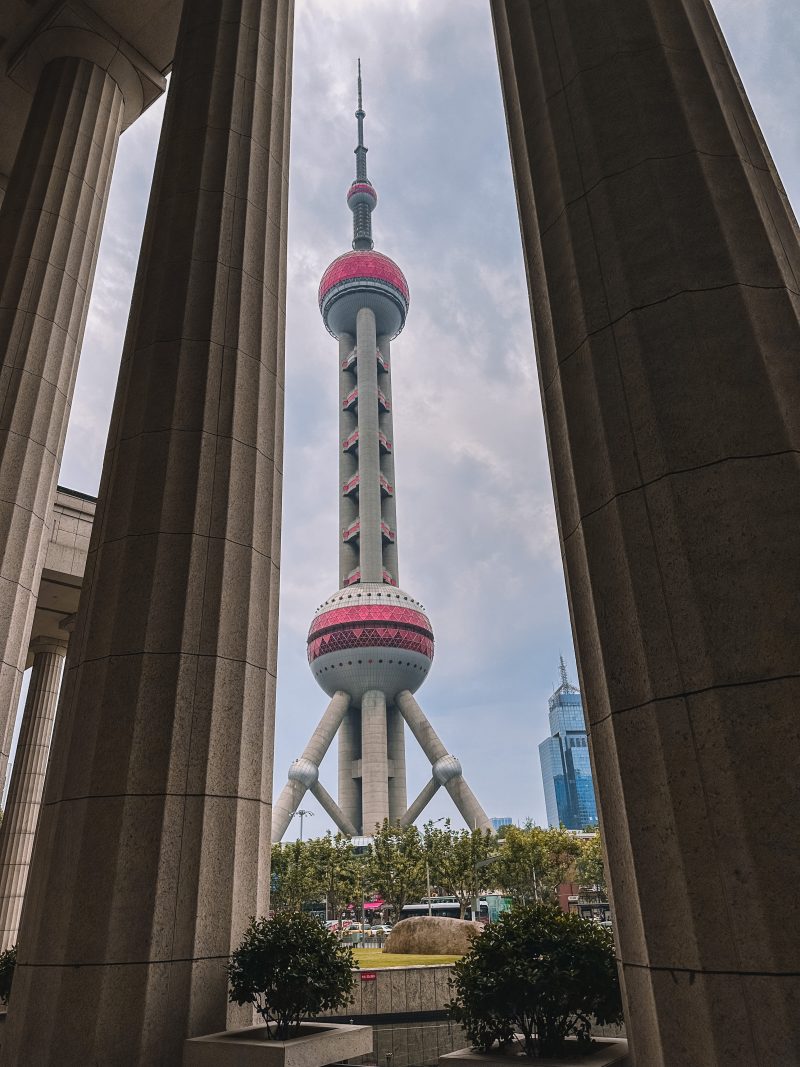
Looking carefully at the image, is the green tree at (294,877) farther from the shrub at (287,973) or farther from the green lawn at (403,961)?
the shrub at (287,973)

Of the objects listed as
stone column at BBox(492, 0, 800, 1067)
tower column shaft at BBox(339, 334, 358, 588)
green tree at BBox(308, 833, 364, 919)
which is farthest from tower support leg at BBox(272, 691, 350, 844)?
stone column at BBox(492, 0, 800, 1067)

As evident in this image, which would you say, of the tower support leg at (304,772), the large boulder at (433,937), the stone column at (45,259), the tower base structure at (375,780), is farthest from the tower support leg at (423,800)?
the stone column at (45,259)

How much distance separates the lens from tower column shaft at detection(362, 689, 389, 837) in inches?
3890

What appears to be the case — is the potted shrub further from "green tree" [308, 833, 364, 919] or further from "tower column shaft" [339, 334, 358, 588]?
"tower column shaft" [339, 334, 358, 588]

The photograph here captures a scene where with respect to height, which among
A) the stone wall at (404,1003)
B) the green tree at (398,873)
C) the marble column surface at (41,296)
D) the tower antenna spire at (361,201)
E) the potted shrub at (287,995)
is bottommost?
the stone wall at (404,1003)

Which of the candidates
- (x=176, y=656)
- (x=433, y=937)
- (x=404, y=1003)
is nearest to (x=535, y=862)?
(x=433, y=937)

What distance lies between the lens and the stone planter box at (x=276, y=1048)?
6398mm

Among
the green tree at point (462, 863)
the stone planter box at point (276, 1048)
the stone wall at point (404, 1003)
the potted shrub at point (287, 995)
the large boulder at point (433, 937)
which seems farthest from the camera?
the green tree at point (462, 863)

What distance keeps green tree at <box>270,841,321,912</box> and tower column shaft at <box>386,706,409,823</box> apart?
34.9 metres

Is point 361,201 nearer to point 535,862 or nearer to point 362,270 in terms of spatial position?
point 362,270

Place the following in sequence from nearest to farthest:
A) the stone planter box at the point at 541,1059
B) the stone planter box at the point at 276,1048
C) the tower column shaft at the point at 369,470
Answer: the stone planter box at the point at 541,1059, the stone planter box at the point at 276,1048, the tower column shaft at the point at 369,470

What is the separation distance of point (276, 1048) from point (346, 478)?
114 metres

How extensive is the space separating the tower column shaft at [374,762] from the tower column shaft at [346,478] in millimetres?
19080

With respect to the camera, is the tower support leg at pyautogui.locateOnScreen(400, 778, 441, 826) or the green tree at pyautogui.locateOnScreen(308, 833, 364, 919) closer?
the green tree at pyautogui.locateOnScreen(308, 833, 364, 919)
